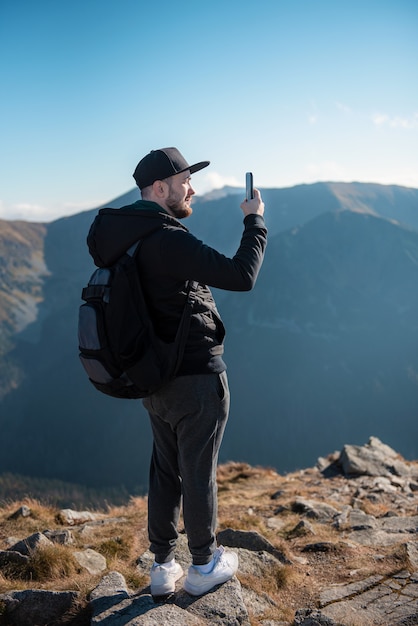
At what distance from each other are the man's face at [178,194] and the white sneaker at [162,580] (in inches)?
130

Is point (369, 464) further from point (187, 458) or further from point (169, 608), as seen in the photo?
point (187, 458)

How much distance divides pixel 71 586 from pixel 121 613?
0.96 meters

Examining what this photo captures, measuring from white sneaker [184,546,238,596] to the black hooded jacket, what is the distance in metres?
1.91

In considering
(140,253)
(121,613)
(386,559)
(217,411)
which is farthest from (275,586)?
(140,253)

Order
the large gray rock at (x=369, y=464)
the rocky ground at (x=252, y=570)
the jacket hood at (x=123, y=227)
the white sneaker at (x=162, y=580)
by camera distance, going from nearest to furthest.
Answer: the jacket hood at (x=123, y=227) → the rocky ground at (x=252, y=570) → the white sneaker at (x=162, y=580) → the large gray rock at (x=369, y=464)

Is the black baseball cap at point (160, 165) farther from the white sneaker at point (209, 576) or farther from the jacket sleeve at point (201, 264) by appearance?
the white sneaker at point (209, 576)

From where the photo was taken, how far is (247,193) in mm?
4625

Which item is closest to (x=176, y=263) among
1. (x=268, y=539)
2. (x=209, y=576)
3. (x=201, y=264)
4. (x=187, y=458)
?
(x=201, y=264)

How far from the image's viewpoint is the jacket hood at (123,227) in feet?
13.2

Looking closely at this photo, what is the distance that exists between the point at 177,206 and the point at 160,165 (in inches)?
14.8

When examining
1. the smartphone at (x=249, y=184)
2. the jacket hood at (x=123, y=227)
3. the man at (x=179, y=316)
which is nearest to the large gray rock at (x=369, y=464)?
the man at (x=179, y=316)

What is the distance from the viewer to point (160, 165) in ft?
13.7

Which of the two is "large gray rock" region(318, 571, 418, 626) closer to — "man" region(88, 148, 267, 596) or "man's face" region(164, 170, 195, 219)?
"man" region(88, 148, 267, 596)

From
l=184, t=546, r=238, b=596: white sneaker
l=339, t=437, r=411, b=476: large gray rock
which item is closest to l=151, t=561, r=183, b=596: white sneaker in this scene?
l=184, t=546, r=238, b=596: white sneaker
